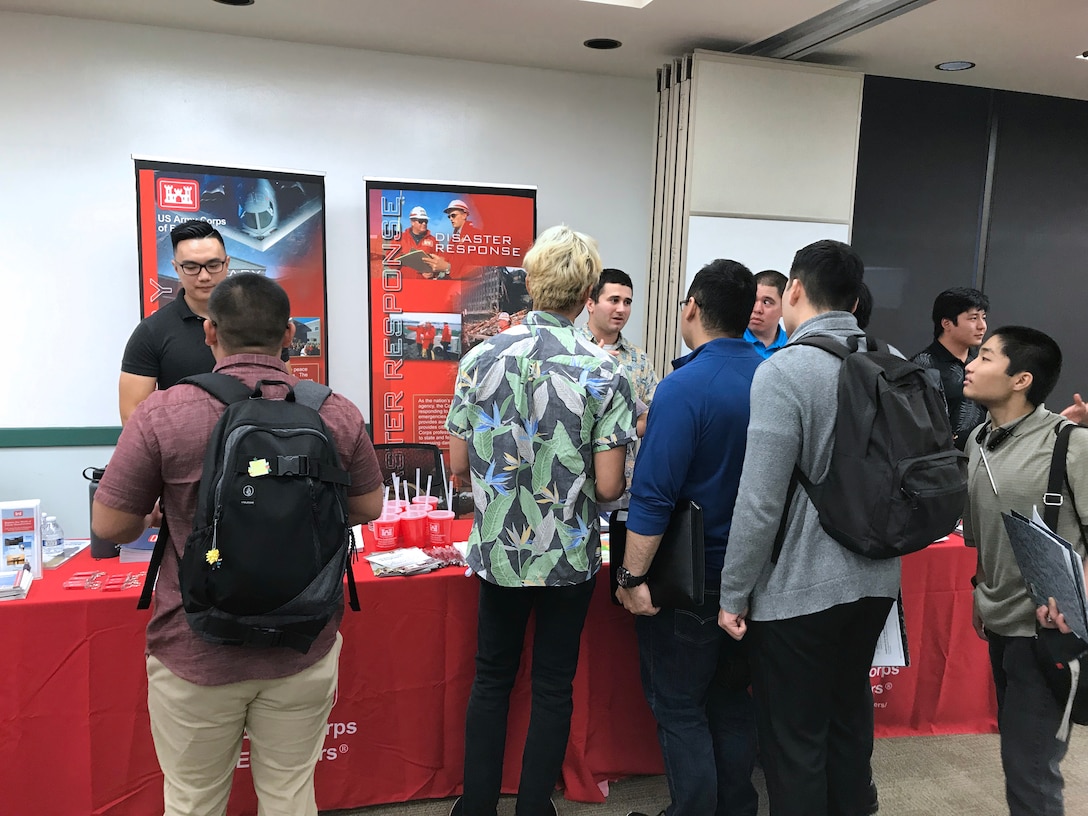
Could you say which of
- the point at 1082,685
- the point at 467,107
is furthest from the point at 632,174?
the point at 1082,685

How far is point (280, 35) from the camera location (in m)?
3.53

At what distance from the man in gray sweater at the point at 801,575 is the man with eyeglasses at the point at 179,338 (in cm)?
184

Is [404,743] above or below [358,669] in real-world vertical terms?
below

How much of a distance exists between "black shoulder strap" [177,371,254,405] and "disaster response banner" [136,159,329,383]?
1874 mm

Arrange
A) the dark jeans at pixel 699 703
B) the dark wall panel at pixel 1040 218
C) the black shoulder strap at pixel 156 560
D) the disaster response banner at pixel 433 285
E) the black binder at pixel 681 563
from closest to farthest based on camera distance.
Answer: the black shoulder strap at pixel 156 560 → the black binder at pixel 681 563 → the dark jeans at pixel 699 703 → the disaster response banner at pixel 433 285 → the dark wall panel at pixel 1040 218

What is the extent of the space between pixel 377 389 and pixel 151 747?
6.97 feet

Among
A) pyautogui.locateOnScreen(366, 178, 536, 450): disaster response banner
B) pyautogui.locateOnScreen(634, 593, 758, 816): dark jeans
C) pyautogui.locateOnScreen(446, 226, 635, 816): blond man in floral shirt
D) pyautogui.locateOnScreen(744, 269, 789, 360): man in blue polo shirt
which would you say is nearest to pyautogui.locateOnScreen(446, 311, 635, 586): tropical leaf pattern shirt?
pyautogui.locateOnScreen(446, 226, 635, 816): blond man in floral shirt

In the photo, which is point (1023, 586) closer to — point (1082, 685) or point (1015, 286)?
point (1082, 685)

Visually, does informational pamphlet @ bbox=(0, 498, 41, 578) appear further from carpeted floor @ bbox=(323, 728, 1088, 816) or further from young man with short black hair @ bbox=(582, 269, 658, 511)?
young man with short black hair @ bbox=(582, 269, 658, 511)

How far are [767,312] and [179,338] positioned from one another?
2.27m

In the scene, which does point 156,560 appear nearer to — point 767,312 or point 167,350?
point 167,350

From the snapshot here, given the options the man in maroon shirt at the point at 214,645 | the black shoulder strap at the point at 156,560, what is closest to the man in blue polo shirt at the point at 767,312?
the man in maroon shirt at the point at 214,645

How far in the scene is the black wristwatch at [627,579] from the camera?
1779mm

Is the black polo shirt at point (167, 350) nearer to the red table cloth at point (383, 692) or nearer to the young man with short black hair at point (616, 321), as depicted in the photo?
the red table cloth at point (383, 692)
